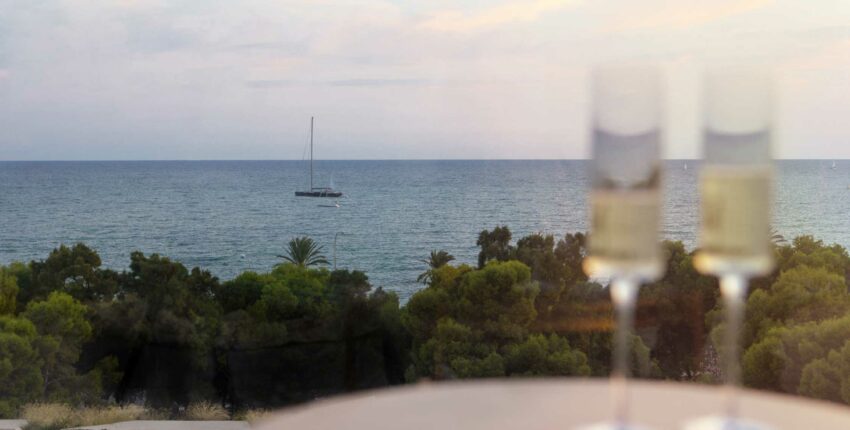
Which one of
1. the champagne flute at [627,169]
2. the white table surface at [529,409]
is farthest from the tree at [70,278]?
the champagne flute at [627,169]

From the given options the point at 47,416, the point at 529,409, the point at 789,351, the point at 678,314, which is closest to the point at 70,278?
the point at 47,416

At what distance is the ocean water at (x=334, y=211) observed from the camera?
1842cm

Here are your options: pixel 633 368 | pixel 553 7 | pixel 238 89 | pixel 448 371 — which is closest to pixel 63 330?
pixel 448 371

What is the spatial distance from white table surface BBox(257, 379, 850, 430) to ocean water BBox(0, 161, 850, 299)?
11424mm

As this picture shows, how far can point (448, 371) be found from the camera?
17.6 feet

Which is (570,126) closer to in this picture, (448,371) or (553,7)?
(553,7)

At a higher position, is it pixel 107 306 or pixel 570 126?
pixel 570 126

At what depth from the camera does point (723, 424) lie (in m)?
0.98

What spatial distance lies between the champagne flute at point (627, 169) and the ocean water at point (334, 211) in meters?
11.7

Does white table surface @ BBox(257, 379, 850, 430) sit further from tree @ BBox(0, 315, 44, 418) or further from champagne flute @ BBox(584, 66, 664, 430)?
tree @ BBox(0, 315, 44, 418)

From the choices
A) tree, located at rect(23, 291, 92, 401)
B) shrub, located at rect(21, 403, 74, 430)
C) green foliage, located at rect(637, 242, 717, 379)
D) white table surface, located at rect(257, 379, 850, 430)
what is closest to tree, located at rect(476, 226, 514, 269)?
green foliage, located at rect(637, 242, 717, 379)

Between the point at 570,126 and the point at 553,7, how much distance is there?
212 cm

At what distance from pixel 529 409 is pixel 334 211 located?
27.5 m

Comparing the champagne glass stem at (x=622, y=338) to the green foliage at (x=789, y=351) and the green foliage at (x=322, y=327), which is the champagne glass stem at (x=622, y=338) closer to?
the green foliage at (x=789, y=351)
